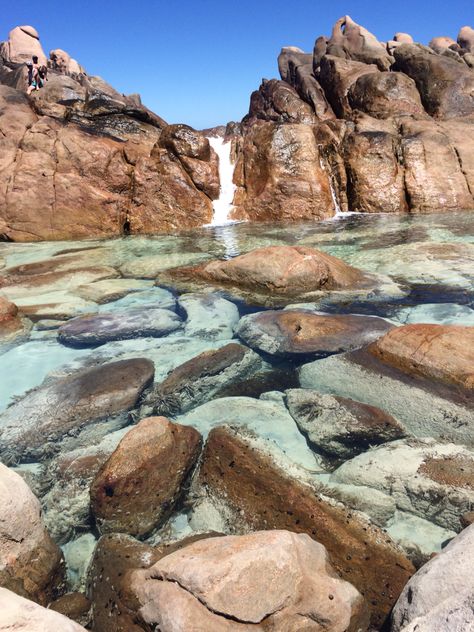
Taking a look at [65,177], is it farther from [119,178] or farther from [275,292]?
[275,292]

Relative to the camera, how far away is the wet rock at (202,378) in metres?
4.96

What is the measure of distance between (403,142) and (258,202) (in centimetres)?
553

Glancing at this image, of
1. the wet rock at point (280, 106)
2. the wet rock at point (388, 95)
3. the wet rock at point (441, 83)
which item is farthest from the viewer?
the wet rock at point (280, 106)

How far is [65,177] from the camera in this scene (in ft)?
45.8

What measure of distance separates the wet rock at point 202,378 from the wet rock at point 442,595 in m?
2.91

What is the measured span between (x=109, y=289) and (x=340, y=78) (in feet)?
63.0

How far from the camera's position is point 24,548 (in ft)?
9.51

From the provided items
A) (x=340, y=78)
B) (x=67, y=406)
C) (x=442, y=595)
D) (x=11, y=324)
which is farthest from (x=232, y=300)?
(x=340, y=78)

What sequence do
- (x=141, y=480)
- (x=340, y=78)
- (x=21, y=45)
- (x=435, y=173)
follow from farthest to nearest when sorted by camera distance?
(x=21, y=45)
(x=340, y=78)
(x=435, y=173)
(x=141, y=480)

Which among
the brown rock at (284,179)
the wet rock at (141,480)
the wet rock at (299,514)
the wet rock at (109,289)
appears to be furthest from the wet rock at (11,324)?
the brown rock at (284,179)

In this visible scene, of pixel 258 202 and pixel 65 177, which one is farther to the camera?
pixel 258 202

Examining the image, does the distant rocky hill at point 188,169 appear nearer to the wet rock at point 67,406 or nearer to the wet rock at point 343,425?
the wet rock at point 67,406

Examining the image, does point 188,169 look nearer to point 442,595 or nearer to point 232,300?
point 232,300

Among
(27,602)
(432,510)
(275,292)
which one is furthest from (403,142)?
(27,602)
